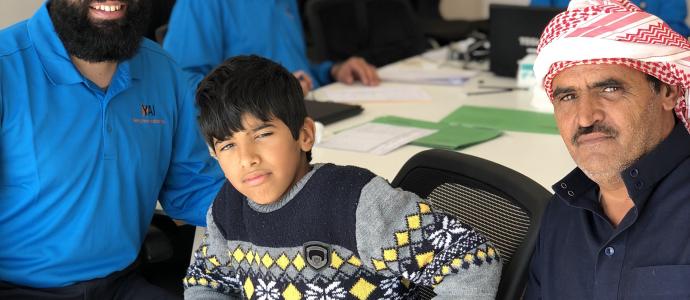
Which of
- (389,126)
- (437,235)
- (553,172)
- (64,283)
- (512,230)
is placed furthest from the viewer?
(389,126)

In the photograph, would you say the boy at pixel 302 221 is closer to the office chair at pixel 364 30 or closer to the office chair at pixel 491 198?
the office chair at pixel 491 198

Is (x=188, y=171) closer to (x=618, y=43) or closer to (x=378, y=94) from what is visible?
(x=378, y=94)

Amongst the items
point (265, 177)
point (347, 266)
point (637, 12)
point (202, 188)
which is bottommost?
point (202, 188)

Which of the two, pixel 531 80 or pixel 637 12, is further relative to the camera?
pixel 531 80

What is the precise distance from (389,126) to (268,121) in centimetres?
125

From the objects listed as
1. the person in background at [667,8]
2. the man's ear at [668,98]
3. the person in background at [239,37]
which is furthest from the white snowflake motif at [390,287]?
the person in background at [667,8]

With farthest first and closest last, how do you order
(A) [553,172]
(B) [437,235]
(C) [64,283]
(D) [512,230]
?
(A) [553,172]
(C) [64,283]
(D) [512,230]
(B) [437,235]

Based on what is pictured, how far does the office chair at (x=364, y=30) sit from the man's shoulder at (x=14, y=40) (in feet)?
6.76

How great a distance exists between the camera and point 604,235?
1.41m

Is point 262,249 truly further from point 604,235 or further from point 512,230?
point 604,235

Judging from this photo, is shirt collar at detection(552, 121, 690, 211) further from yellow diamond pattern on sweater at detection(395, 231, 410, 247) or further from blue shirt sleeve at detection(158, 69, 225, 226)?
blue shirt sleeve at detection(158, 69, 225, 226)

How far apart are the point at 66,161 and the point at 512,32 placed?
2.05 m

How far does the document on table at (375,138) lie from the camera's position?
252cm

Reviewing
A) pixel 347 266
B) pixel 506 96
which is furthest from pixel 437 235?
pixel 506 96
